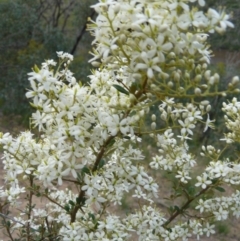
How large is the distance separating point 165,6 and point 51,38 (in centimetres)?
559

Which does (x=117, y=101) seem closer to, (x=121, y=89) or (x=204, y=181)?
(x=121, y=89)

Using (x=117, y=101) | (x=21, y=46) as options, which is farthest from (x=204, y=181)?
(x=21, y=46)

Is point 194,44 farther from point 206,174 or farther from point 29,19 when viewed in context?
point 29,19

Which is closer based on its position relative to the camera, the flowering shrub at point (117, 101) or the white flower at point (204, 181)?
the flowering shrub at point (117, 101)

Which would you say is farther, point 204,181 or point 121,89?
point 204,181

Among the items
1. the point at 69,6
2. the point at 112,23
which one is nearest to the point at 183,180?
the point at 112,23

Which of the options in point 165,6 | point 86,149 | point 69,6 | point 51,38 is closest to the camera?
point 165,6

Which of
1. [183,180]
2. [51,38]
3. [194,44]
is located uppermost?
[194,44]

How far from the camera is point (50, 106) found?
1.49 m

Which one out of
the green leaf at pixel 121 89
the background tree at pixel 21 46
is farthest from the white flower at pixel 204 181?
the background tree at pixel 21 46

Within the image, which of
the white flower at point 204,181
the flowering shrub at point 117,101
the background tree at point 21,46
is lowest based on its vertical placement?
the background tree at point 21,46

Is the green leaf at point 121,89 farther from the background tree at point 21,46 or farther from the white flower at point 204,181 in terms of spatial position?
the background tree at point 21,46

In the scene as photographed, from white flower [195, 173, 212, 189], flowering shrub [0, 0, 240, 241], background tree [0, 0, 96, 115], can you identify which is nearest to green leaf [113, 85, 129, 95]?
flowering shrub [0, 0, 240, 241]

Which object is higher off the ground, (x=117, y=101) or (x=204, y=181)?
(x=117, y=101)
